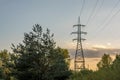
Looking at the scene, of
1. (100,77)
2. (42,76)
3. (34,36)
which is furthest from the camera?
(34,36)

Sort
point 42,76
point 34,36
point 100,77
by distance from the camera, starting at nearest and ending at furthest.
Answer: point 100,77, point 42,76, point 34,36

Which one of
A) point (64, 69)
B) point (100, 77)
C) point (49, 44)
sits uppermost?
point (49, 44)

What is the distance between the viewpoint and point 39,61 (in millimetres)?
46875

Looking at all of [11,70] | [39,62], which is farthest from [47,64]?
[11,70]

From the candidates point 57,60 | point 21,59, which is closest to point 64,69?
point 57,60

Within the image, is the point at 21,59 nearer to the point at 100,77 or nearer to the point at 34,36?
the point at 34,36

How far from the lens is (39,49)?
47844 mm

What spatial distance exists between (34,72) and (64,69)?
12.8 feet

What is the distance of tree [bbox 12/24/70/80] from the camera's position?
45.7 meters

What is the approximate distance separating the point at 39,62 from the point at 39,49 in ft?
6.40

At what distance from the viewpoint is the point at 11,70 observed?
46.1m

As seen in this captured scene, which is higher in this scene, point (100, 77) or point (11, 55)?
point (11, 55)

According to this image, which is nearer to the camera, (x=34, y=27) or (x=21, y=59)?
(x=21, y=59)

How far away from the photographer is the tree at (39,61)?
150ft
